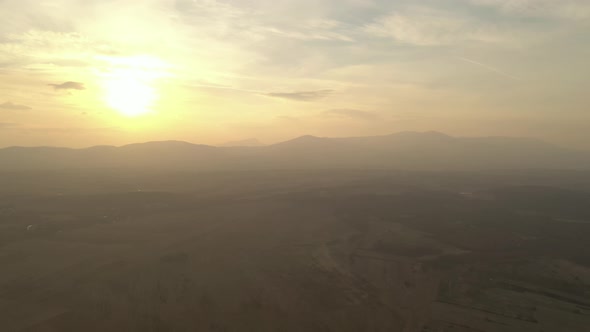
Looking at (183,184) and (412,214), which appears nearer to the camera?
(412,214)

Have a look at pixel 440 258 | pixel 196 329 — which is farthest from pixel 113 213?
pixel 440 258

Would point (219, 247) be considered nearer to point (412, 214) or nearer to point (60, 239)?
point (60, 239)

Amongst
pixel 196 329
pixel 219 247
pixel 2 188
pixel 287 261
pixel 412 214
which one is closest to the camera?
pixel 196 329

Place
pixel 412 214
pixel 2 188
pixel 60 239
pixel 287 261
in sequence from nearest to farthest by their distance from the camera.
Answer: pixel 287 261
pixel 60 239
pixel 412 214
pixel 2 188

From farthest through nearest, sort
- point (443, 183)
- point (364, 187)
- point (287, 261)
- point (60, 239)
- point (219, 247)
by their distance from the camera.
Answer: point (443, 183) → point (364, 187) → point (60, 239) → point (219, 247) → point (287, 261)

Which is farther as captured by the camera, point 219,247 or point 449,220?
point 449,220

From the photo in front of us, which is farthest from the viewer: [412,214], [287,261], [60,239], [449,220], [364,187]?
[364,187]

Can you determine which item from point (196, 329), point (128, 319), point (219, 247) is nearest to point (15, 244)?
point (219, 247)

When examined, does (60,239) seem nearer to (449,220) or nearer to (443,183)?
(449,220)
